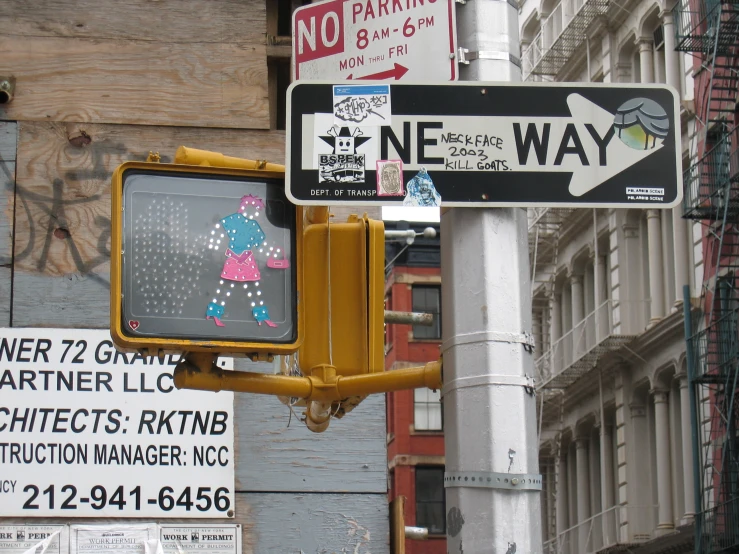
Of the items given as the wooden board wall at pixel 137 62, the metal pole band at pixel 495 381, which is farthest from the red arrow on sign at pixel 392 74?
the wooden board wall at pixel 137 62

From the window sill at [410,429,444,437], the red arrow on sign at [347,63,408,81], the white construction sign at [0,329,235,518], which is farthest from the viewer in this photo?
the window sill at [410,429,444,437]

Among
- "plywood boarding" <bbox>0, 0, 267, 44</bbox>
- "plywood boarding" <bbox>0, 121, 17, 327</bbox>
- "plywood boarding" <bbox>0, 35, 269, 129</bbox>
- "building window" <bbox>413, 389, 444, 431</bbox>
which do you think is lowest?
"plywood boarding" <bbox>0, 121, 17, 327</bbox>

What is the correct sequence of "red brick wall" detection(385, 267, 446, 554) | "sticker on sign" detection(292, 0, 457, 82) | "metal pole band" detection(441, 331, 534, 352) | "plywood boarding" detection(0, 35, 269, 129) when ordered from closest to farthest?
"metal pole band" detection(441, 331, 534, 352), "sticker on sign" detection(292, 0, 457, 82), "plywood boarding" detection(0, 35, 269, 129), "red brick wall" detection(385, 267, 446, 554)

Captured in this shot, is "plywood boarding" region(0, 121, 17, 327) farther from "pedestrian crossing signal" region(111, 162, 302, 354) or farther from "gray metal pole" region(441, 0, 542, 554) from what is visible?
"gray metal pole" region(441, 0, 542, 554)

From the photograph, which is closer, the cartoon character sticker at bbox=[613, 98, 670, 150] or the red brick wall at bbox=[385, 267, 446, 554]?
the cartoon character sticker at bbox=[613, 98, 670, 150]

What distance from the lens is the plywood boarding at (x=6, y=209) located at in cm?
853

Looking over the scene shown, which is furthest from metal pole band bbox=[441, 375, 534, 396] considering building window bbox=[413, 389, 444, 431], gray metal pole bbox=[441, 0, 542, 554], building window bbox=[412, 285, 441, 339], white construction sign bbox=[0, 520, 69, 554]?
building window bbox=[412, 285, 441, 339]

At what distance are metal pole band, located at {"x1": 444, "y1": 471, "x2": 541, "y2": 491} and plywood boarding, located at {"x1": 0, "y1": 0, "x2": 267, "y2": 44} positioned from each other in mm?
6198

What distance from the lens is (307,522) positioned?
8281 millimetres

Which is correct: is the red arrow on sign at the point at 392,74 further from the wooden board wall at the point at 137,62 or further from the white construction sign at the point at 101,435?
the wooden board wall at the point at 137,62

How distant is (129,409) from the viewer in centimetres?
846

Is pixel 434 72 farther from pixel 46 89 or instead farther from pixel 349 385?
pixel 46 89

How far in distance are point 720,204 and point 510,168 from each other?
75.7 feet

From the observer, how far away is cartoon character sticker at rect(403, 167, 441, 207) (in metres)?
3.88
